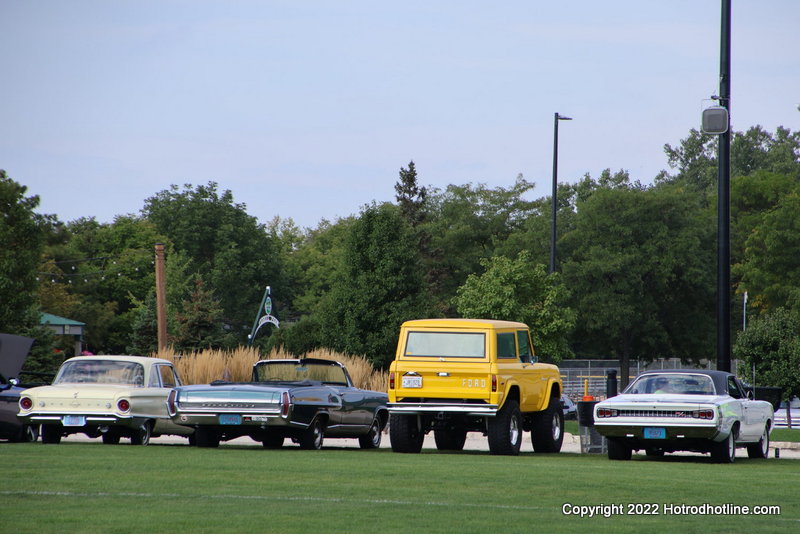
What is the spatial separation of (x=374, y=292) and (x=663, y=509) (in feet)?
108

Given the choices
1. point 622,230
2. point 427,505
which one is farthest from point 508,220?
point 427,505

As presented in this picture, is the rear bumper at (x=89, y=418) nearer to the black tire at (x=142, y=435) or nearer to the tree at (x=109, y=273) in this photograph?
the black tire at (x=142, y=435)

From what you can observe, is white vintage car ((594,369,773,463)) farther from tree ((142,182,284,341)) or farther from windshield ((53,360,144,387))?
tree ((142,182,284,341))

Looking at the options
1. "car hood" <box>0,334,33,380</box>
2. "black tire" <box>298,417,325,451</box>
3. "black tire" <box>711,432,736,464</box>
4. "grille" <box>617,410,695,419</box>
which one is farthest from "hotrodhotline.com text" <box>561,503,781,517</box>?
"car hood" <box>0,334,33,380</box>

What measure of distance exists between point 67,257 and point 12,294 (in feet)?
176

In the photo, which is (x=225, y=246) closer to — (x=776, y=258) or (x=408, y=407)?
(x=776, y=258)

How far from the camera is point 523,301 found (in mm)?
46656

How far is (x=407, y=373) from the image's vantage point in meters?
A: 20.2

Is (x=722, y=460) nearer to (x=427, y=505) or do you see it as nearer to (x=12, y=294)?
(x=427, y=505)

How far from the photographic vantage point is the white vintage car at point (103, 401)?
19641mm

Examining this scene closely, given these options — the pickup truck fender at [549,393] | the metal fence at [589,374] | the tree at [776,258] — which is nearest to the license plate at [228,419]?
the pickup truck fender at [549,393]

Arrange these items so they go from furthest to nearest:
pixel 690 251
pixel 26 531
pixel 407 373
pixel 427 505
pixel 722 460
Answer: pixel 690 251, pixel 407 373, pixel 722 460, pixel 427 505, pixel 26 531

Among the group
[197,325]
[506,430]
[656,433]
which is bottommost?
[506,430]

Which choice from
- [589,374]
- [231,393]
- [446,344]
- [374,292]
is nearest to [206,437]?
[231,393]
